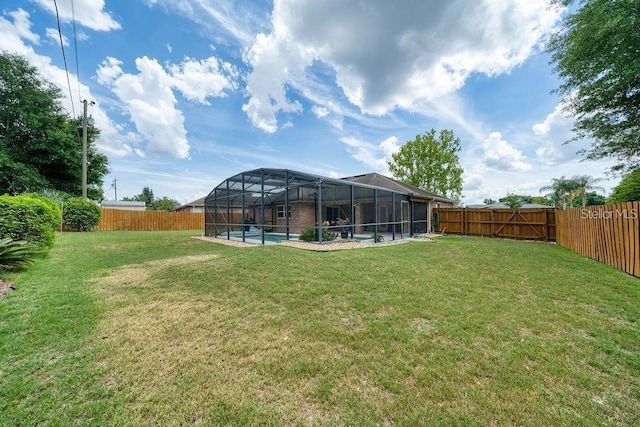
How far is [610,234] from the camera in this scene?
6.39 metres

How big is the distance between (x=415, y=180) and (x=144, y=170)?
2852cm

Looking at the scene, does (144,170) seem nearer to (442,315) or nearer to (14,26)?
(14,26)

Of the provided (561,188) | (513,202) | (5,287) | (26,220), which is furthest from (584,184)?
(26,220)

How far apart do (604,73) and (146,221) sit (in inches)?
1080

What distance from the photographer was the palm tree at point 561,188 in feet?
88.7

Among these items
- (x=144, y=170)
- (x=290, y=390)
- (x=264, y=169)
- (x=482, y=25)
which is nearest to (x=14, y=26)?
(x=264, y=169)

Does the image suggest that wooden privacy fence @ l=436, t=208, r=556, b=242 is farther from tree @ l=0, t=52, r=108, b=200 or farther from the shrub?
tree @ l=0, t=52, r=108, b=200

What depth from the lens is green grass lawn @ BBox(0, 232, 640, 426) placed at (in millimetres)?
1965

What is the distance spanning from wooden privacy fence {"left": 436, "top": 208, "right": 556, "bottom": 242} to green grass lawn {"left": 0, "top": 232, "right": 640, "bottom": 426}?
9727 millimetres

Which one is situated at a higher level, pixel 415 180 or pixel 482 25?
pixel 482 25

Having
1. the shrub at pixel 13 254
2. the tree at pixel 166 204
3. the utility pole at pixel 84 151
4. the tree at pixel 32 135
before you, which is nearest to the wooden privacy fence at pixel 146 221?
the utility pole at pixel 84 151

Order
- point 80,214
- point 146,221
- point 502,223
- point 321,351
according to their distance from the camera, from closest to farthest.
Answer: point 321,351 → point 502,223 → point 80,214 → point 146,221

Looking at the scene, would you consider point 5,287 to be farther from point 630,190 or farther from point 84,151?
point 630,190

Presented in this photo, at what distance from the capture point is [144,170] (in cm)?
2553
